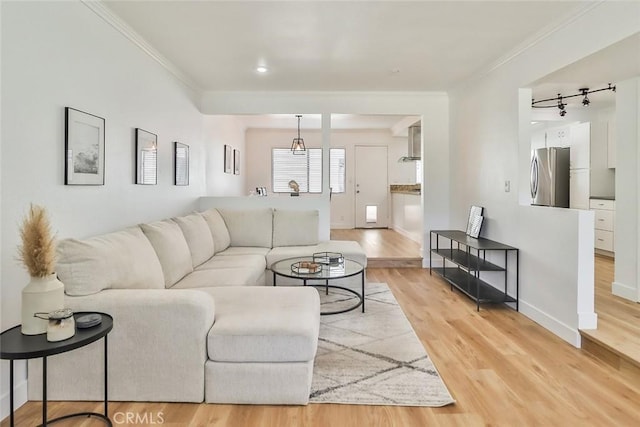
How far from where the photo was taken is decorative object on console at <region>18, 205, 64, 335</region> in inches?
65.7

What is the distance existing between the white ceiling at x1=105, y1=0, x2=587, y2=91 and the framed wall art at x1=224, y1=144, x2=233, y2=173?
6.93ft

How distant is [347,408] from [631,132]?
12.4 feet

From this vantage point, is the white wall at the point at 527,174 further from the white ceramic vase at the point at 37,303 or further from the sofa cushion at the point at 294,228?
the white ceramic vase at the point at 37,303

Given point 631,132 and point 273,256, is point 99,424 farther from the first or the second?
point 631,132

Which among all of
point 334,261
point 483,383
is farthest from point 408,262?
point 483,383

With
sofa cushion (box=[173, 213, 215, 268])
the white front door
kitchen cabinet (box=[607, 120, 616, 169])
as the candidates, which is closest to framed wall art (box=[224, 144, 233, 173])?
sofa cushion (box=[173, 213, 215, 268])

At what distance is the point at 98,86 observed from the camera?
2.71 meters

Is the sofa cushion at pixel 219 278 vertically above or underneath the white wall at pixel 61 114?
underneath

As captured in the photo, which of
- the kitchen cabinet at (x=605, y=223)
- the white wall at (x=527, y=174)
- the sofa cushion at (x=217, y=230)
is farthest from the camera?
the kitchen cabinet at (x=605, y=223)

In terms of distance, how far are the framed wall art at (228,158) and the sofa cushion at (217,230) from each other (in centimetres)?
225

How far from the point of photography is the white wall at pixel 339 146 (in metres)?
9.16

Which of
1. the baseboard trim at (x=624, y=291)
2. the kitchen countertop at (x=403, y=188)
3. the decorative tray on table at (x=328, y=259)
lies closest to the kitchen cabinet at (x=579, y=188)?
the baseboard trim at (x=624, y=291)

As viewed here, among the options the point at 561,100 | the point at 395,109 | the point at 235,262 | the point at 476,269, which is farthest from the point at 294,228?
the point at 561,100

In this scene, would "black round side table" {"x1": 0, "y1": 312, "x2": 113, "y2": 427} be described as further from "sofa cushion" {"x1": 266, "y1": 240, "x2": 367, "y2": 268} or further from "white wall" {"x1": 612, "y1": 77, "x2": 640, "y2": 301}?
"white wall" {"x1": 612, "y1": 77, "x2": 640, "y2": 301}
